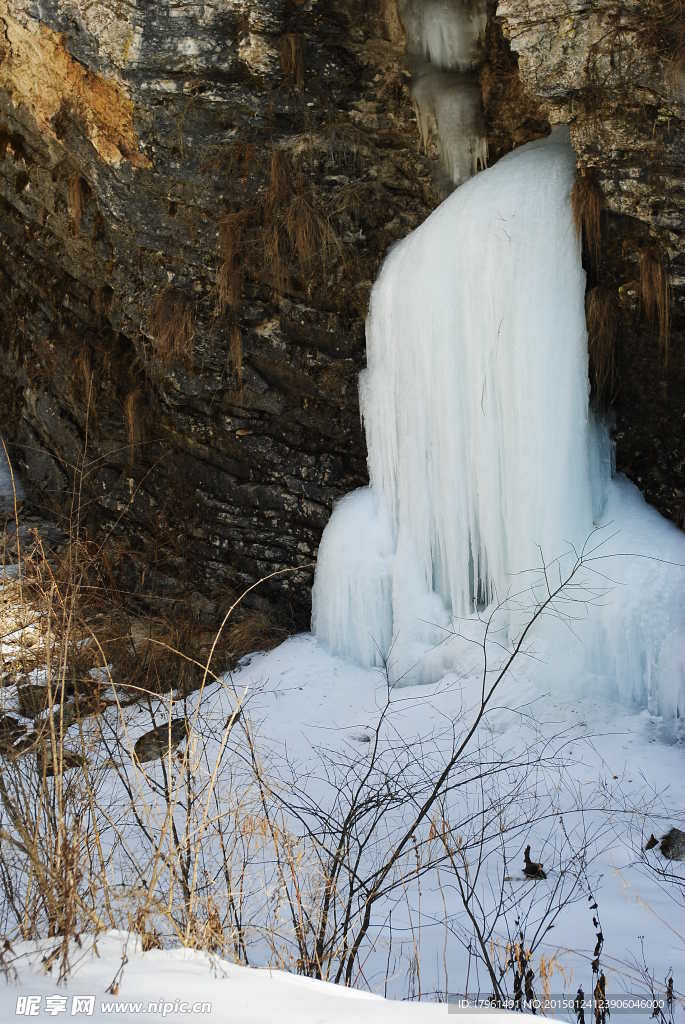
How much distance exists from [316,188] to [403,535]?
2.18 meters

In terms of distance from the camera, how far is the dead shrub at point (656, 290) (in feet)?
18.3

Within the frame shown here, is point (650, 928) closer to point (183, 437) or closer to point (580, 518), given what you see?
point (580, 518)

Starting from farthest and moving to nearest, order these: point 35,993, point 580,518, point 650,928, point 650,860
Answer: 1. point 580,518
2. point 650,860
3. point 650,928
4. point 35,993

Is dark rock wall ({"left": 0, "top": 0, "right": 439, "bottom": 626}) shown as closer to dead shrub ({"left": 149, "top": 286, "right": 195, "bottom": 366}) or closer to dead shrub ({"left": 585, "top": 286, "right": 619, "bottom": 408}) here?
dead shrub ({"left": 149, "top": 286, "right": 195, "bottom": 366})

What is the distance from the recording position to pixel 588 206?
5.55 m

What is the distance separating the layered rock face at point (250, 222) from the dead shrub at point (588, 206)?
57mm

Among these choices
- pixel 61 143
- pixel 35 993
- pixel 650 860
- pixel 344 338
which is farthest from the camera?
pixel 61 143

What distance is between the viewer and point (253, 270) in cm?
685

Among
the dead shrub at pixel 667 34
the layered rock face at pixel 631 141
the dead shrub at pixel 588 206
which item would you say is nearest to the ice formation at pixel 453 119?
the layered rock face at pixel 631 141

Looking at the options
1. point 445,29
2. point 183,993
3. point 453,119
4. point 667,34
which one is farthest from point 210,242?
point 183,993

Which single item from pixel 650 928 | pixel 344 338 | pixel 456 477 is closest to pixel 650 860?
pixel 650 928

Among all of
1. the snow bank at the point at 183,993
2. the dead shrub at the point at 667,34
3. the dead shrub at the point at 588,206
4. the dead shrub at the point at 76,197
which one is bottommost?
the snow bank at the point at 183,993


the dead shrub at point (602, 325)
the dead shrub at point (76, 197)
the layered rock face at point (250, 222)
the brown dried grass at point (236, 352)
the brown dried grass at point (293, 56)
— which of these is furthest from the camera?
the dead shrub at point (76, 197)

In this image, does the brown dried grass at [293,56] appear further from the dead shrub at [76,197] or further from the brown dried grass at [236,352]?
the dead shrub at [76,197]
